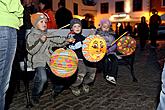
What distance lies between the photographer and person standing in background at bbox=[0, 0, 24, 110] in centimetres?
181

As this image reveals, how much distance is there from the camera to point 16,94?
14.3 ft

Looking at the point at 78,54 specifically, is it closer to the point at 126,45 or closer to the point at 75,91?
the point at 75,91

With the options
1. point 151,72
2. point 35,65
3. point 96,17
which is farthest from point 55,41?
point 96,17

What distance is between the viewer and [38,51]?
148 inches

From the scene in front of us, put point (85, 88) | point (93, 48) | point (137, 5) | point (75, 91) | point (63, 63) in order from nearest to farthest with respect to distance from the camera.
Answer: point (63, 63), point (93, 48), point (75, 91), point (85, 88), point (137, 5)

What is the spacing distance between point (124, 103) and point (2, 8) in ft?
7.95

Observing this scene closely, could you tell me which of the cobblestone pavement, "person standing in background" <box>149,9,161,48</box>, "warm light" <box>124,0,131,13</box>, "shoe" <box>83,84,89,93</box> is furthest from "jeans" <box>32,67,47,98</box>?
"warm light" <box>124,0,131,13</box>

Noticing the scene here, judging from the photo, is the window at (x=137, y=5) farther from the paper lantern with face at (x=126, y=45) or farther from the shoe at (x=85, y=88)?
the shoe at (x=85, y=88)

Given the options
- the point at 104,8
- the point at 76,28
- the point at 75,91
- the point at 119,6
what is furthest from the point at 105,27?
the point at 104,8

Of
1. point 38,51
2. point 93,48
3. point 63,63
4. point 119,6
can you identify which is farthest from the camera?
point 119,6

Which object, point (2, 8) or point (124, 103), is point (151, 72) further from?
point (2, 8)

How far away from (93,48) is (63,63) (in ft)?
→ 2.47

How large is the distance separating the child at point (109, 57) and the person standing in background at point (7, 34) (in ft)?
9.15

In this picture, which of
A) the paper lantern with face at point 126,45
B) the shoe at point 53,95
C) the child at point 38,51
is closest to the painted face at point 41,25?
the child at point 38,51
